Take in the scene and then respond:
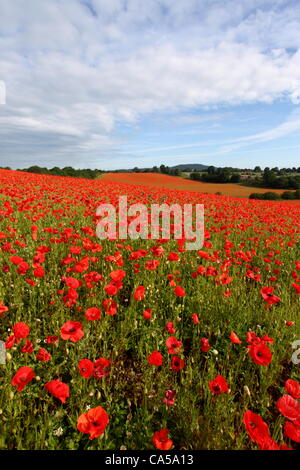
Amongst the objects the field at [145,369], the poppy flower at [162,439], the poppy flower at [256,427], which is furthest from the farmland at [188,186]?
the poppy flower at [256,427]

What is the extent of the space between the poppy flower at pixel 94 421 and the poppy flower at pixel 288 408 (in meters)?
1.04

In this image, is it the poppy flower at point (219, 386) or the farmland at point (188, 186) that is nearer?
the poppy flower at point (219, 386)

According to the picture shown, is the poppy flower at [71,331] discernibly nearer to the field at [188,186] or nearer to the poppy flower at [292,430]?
the poppy flower at [292,430]

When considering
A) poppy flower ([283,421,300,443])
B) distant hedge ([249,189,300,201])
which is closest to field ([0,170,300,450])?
poppy flower ([283,421,300,443])

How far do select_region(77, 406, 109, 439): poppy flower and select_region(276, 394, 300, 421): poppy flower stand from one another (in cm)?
104

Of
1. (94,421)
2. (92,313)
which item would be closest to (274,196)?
(92,313)

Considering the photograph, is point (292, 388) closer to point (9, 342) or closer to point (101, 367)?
point (101, 367)

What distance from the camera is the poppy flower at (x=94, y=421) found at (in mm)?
1371

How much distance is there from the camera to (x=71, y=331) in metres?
1.84

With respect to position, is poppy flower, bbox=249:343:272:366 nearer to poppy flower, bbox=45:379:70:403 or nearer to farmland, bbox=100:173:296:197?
poppy flower, bbox=45:379:70:403
